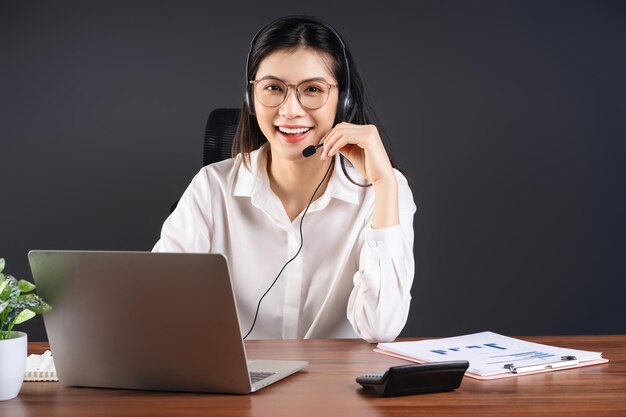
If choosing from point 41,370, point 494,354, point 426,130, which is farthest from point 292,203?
point 426,130

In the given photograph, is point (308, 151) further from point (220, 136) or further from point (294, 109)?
point (220, 136)

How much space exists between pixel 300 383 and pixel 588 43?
2.53 metres

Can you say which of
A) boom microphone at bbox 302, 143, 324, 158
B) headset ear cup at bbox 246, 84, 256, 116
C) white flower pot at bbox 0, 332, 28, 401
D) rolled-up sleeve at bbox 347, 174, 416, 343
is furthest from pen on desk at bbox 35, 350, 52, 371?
headset ear cup at bbox 246, 84, 256, 116

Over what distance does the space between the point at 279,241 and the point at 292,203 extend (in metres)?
0.10

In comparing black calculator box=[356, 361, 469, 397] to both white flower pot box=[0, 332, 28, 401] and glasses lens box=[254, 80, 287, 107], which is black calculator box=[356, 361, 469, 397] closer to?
white flower pot box=[0, 332, 28, 401]

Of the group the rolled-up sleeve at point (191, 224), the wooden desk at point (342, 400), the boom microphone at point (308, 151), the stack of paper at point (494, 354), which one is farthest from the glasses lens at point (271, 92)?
the wooden desk at point (342, 400)

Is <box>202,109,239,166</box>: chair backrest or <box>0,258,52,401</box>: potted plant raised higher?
<box>202,109,239,166</box>: chair backrest

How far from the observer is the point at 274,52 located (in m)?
1.94

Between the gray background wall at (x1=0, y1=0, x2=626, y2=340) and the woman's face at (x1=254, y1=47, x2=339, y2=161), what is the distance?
1355mm

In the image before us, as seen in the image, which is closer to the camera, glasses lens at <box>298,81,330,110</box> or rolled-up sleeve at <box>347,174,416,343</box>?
rolled-up sleeve at <box>347,174,416,343</box>

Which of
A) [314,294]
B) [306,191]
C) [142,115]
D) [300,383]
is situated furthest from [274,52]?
[142,115]

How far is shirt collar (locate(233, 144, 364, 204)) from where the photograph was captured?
1974mm

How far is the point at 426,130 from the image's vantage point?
332 cm

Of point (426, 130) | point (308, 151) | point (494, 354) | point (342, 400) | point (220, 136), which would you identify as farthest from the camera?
point (426, 130)
